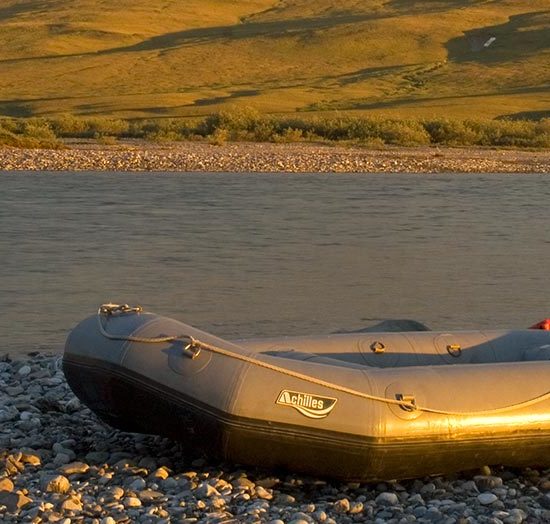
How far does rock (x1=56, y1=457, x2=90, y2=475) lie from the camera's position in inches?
263

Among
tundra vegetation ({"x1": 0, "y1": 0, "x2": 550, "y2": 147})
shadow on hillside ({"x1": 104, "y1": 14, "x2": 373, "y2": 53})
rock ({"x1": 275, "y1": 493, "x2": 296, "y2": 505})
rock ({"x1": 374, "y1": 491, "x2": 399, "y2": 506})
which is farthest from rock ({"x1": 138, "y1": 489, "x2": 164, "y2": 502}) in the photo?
shadow on hillside ({"x1": 104, "y1": 14, "x2": 373, "y2": 53})

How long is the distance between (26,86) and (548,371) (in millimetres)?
68615


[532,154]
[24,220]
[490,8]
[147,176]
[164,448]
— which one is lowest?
[490,8]

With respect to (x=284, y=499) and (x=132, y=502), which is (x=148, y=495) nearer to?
(x=132, y=502)

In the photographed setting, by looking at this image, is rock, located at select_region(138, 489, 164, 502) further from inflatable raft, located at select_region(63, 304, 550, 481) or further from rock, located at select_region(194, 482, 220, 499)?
inflatable raft, located at select_region(63, 304, 550, 481)

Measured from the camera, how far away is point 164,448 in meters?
7.27

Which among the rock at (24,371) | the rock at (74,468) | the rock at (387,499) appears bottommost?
the rock at (24,371)

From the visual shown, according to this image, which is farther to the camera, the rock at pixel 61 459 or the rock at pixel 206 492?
the rock at pixel 61 459

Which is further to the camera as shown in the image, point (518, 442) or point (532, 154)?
point (532, 154)

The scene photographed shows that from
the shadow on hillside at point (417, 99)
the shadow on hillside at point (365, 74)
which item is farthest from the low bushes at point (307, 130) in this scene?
the shadow on hillside at point (365, 74)

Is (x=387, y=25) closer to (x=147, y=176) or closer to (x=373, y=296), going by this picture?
(x=147, y=176)

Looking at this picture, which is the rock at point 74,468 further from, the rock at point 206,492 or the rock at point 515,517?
the rock at point 515,517

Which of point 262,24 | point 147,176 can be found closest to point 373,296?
point 147,176

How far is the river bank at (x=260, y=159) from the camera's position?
94.1 feet
